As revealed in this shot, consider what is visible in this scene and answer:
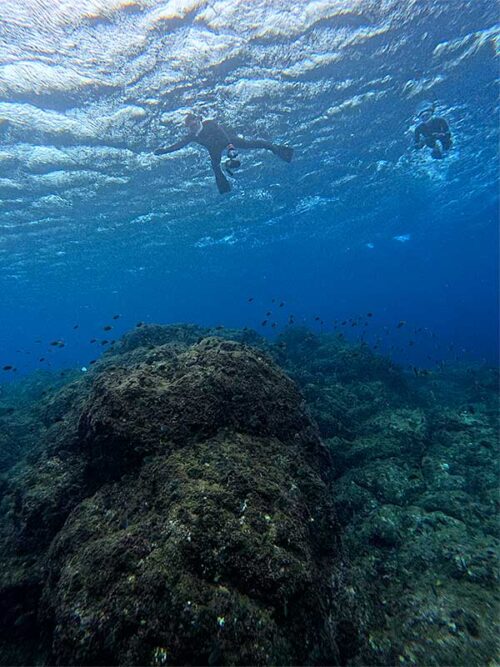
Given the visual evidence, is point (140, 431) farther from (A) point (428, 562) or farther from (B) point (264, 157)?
(B) point (264, 157)

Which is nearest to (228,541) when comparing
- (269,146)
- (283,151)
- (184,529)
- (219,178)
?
(184,529)

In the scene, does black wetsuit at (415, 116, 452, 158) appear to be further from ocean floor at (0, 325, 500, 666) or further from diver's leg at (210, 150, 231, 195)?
ocean floor at (0, 325, 500, 666)

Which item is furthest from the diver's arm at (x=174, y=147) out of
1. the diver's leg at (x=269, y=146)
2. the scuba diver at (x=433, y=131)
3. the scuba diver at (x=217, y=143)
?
the scuba diver at (x=433, y=131)

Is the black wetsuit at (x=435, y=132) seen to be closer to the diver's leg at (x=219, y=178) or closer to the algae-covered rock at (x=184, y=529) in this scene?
the diver's leg at (x=219, y=178)

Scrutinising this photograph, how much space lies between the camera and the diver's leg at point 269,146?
13172 millimetres

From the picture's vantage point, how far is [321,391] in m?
12.1

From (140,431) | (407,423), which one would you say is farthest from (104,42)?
(407,423)

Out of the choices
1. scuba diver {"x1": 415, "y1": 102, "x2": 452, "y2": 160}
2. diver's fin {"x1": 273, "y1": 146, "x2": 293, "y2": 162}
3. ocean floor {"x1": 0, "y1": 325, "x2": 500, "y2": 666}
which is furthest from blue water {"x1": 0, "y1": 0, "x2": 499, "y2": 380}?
ocean floor {"x1": 0, "y1": 325, "x2": 500, "y2": 666}

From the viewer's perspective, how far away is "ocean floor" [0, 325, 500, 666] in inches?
109

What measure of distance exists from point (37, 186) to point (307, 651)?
78.6 feet

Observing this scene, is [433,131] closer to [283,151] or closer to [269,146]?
[283,151]

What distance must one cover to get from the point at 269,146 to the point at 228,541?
14053 mm

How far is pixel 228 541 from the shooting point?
3.16 metres

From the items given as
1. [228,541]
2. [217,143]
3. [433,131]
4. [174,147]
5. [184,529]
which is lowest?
[228,541]
